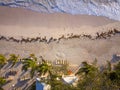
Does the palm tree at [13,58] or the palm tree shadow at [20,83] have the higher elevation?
the palm tree at [13,58]

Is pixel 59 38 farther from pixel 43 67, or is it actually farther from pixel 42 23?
pixel 43 67

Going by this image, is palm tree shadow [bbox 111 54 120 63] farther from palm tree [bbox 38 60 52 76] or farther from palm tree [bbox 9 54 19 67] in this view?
palm tree [bbox 9 54 19 67]

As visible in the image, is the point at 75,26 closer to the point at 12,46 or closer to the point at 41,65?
the point at 41,65

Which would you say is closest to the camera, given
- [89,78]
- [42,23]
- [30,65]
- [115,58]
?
[89,78]

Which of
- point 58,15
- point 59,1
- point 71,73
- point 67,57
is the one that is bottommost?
point 71,73

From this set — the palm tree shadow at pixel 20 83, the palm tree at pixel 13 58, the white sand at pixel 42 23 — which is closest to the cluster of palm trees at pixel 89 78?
the palm tree at pixel 13 58

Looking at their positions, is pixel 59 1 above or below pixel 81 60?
above

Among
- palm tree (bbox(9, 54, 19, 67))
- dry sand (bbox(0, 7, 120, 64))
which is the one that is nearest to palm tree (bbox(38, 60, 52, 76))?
dry sand (bbox(0, 7, 120, 64))

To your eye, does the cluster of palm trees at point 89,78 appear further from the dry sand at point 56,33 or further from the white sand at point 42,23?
the white sand at point 42,23

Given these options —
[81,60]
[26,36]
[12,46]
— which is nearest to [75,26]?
[81,60]

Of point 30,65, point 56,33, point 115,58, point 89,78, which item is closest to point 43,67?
point 30,65

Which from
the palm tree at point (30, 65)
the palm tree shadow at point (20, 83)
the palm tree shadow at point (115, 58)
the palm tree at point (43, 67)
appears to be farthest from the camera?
the palm tree shadow at point (20, 83)
